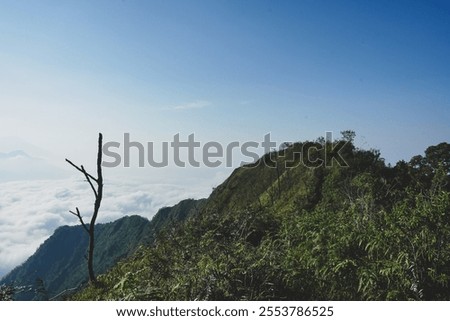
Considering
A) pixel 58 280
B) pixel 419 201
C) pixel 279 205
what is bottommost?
pixel 58 280

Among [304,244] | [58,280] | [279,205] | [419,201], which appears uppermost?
[419,201]

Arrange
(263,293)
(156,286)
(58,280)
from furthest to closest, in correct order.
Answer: (58,280)
(156,286)
(263,293)

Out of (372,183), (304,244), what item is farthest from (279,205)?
(304,244)

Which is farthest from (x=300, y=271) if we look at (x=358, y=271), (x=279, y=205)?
(x=279, y=205)
